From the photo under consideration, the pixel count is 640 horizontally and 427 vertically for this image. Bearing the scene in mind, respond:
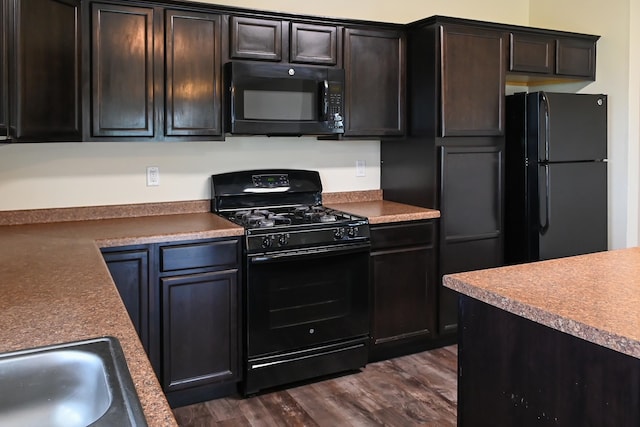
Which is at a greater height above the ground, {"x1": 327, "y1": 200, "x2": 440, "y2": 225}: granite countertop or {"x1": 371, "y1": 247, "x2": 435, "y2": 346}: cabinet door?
{"x1": 327, "y1": 200, "x2": 440, "y2": 225}: granite countertop

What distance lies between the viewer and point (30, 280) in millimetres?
1781

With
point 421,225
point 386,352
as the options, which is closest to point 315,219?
point 421,225

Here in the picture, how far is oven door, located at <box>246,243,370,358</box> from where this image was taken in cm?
296

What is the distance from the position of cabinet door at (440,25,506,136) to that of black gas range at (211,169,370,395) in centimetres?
91

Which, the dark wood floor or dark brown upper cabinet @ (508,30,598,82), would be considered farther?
dark brown upper cabinet @ (508,30,598,82)

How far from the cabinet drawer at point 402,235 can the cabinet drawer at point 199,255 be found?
2.78 ft

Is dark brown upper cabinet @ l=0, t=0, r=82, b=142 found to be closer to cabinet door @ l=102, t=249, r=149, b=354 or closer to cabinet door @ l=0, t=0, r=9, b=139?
cabinet door @ l=0, t=0, r=9, b=139

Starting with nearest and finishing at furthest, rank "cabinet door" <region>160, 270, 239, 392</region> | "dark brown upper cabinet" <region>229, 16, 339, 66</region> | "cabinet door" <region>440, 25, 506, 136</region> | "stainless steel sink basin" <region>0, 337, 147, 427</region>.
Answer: "stainless steel sink basin" <region>0, 337, 147, 427</region> < "cabinet door" <region>160, 270, 239, 392</region> < "dark brown upper cabinet" <region>229, 16, 339, 66</region> < "cabinet door" <region>440, 25, 506, 136</region>

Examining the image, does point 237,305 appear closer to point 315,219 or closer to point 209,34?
point 315,219

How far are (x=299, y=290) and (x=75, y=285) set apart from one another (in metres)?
1.49

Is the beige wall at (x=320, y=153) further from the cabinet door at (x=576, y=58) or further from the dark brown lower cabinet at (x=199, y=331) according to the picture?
the dark brown lower cabinet at (x=199, y=331)

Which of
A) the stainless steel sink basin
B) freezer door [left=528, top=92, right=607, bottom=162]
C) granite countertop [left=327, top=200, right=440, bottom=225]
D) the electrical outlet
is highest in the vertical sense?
freezer door [left=528, top=92, right=607, bottom=162]

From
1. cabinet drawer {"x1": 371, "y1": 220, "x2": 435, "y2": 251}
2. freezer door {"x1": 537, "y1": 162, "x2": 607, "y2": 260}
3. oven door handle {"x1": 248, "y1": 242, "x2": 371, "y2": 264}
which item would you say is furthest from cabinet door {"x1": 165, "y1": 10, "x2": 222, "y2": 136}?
freezer door {"x1": 537, "y1": 162, "x2": 607, "y2": 260}

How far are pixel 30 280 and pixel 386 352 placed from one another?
2.24 m
